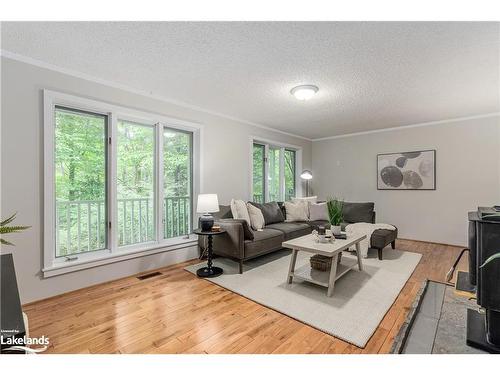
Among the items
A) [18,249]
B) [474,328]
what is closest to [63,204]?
[18,249]

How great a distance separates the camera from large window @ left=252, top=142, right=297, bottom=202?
515 centimetres

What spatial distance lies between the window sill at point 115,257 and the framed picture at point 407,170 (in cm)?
411

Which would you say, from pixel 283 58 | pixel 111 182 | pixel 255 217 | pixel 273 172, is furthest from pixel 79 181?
pixel 273 172

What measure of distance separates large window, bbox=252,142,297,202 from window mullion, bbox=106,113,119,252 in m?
2.57

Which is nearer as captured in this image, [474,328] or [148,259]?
[474,328]

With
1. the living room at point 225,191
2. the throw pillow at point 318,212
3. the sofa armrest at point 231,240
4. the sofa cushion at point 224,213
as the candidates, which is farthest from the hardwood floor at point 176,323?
the throw pillow at point 318,212

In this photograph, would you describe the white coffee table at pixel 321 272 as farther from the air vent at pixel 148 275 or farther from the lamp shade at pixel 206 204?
the air vent at pixel 148 275

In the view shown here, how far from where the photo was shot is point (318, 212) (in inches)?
191

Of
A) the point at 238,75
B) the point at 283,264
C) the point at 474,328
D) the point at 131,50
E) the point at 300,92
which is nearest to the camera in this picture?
the point at 474,328

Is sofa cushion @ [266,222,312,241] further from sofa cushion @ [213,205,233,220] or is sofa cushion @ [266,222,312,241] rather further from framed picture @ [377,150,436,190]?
framed picture @ [377,150,436,190]

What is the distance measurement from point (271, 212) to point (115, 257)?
2.50m

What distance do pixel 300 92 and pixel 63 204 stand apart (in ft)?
9.87
